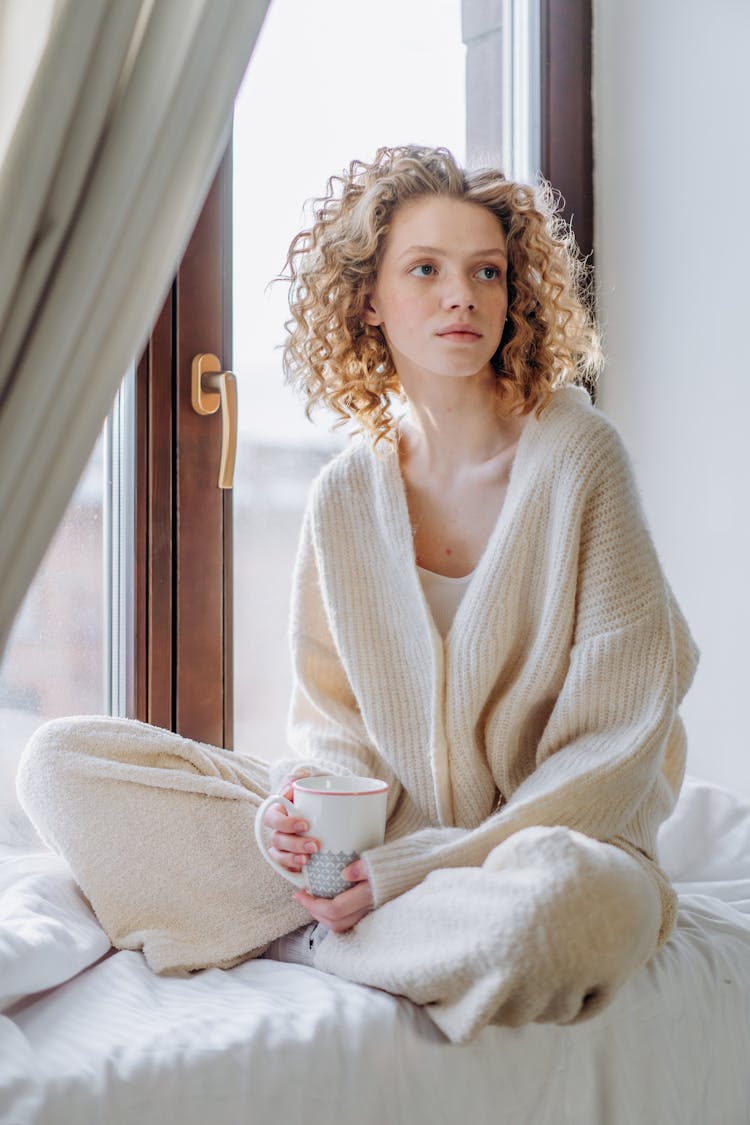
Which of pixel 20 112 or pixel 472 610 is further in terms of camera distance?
pixel 472 610

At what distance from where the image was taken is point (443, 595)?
158 cm

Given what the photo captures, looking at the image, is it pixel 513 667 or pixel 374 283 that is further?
pixel 374 283

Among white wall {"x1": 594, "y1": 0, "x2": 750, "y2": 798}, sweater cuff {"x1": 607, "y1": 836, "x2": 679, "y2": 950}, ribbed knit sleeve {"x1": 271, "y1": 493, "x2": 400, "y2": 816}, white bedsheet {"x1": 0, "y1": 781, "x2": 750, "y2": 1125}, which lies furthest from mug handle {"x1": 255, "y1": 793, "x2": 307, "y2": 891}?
white wall {"x1": 594, "y1": 0, "x2": 750, "y2": 798}

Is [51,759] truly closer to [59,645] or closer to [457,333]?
[59,645]

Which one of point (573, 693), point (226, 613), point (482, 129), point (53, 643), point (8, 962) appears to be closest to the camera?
point (8, 962)

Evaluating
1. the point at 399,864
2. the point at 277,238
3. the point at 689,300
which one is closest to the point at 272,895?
the point at 399,864

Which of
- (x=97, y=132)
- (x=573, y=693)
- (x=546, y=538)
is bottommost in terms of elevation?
(x=573, y=693)

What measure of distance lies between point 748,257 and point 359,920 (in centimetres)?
140

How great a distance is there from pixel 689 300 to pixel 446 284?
0.82m

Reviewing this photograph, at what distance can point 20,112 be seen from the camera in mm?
1011

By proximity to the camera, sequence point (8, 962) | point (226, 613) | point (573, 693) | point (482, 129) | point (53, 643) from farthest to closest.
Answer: point (482, 129), point (226, 613), point (53, 643), point (573, 693), point (8, 962)

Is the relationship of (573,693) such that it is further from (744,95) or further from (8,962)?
(744,95)

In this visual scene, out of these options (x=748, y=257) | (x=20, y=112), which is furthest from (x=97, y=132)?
(x=748, y=257)

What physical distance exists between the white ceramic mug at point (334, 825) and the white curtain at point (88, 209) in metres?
0.39
